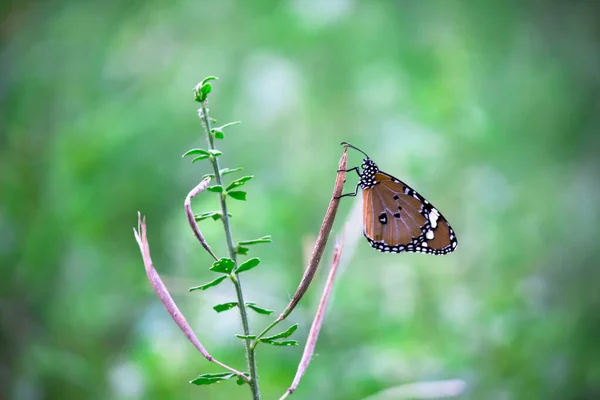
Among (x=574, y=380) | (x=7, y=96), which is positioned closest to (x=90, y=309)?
(x=7, y=96)

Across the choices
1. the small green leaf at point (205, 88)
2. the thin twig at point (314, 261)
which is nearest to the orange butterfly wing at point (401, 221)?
the thin twig at point (314, 261)

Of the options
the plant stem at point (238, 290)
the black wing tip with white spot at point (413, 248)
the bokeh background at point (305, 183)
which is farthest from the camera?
the bokeh background at point (305, 183)

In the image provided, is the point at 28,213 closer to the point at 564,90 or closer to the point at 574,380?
the point at 574,380

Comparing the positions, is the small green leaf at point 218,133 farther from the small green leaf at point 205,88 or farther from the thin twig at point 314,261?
the thin twig at point 314,261

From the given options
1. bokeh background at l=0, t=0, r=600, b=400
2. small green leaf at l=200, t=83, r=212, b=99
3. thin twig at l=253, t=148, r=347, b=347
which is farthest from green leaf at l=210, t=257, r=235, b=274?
bokeh background at l=0, t=0, r=600, b=400

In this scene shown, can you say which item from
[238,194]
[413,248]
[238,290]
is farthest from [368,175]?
[238,290]

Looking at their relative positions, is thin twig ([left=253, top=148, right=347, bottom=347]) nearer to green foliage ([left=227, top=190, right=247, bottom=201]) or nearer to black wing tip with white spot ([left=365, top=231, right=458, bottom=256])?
green foliage ([left=227, top=190, right=247, bottom=201])

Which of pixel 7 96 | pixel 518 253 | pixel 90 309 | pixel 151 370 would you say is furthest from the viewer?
pixel 518 253
